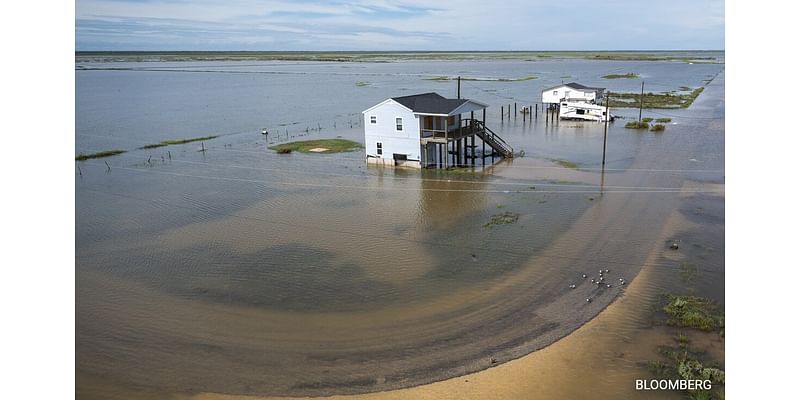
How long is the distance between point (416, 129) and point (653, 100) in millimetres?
50650

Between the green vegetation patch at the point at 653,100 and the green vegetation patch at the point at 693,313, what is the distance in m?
54.7

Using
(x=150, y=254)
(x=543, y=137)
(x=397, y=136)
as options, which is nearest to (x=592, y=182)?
(x=397, y=136)

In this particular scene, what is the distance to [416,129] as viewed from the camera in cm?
3397

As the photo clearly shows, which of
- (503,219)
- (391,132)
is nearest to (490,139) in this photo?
(391,132)

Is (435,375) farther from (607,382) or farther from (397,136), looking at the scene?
(397,136)

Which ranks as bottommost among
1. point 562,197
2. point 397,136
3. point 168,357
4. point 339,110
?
point 168,357

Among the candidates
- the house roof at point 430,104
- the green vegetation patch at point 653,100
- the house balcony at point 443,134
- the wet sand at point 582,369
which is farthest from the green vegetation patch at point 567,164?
the green vegetation patch at point 653,100

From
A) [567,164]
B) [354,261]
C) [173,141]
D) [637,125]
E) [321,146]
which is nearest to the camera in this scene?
[354,261]

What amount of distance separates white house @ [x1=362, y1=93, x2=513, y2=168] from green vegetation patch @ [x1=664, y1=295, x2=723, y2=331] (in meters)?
18.3

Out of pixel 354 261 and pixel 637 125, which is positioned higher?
pixel 637 125

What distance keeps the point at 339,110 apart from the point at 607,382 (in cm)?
5860

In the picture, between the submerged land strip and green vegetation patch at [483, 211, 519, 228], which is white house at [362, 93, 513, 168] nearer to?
green vegetation patch at [483, 211, 519, 228]

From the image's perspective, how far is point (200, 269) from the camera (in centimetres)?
2020

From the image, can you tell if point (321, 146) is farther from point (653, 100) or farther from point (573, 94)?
point (653, 100)
